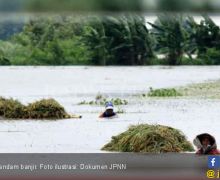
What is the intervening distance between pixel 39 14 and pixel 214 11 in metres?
0.32

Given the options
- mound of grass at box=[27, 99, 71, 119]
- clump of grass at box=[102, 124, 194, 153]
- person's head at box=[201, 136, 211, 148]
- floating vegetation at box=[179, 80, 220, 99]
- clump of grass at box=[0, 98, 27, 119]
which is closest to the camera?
person's head at box=[201, 136, 211, 148]

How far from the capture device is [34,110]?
5719mm

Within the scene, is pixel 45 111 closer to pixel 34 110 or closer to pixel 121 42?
pixel 34 110

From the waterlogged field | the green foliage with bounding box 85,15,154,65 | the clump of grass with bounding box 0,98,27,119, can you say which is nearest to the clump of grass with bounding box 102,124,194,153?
the waterlogged field

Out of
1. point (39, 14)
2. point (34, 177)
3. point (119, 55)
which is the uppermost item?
point (119, 55)

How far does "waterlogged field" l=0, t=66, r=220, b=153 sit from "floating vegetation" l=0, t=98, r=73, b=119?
144mm

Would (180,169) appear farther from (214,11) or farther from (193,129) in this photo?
(193,129)

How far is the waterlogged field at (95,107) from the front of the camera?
4.09 m

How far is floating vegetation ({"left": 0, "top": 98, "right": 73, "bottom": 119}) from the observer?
5566mm

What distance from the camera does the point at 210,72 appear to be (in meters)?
5.06

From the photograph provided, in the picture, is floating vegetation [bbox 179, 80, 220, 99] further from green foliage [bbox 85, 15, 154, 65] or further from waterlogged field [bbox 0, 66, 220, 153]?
green foliage [bbox 85, 15, 154, 65]

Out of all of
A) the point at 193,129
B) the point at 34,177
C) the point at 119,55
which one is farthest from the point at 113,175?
the point at 193,129

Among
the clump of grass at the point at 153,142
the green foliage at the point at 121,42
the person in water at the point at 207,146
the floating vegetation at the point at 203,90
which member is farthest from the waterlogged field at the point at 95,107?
the person in water at the point at 207,146

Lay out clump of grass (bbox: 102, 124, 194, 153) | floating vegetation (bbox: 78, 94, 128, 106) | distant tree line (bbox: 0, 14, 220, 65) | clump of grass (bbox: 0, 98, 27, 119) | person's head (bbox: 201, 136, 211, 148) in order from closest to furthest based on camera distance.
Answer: distant tree line (bbox: 0, 14, 220, 65) → person's head (bbox: 201, 136, 211, 148) → clump of grass (bbox: 102, 124, 194, 153) → clump of grass (bbox: 0, 98, 27, 119) → floating vegetation (bbox: 78, 94, 128, 106)
